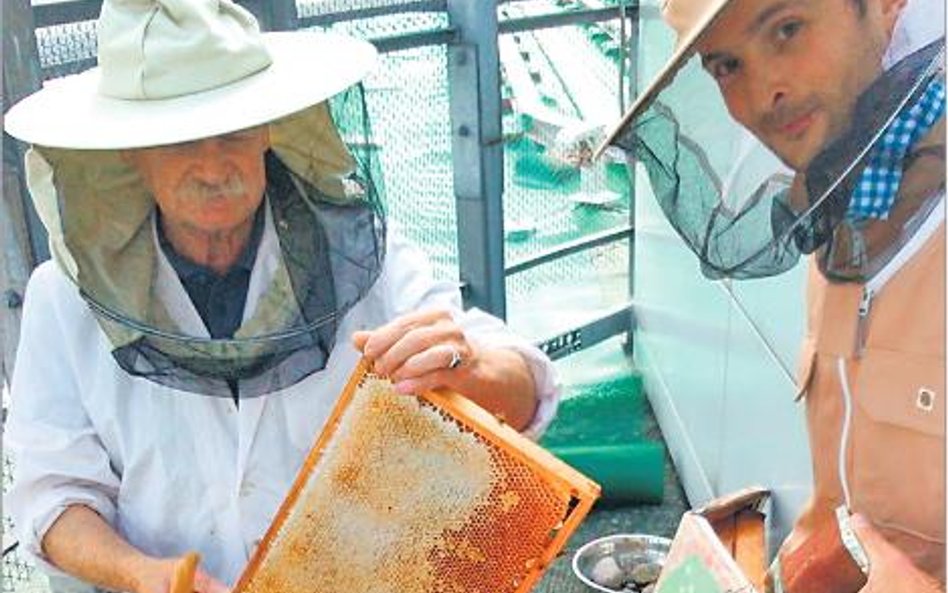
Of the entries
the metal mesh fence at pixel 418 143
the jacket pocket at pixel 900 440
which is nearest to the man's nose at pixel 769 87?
Result: the jacket pocket at pixel 900 440

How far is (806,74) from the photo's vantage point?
0.82 metres

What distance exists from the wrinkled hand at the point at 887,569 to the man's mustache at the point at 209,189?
795 mm

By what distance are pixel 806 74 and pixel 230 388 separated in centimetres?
80

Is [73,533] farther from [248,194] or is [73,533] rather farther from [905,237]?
[905,237]

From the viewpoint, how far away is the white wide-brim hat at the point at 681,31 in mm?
794

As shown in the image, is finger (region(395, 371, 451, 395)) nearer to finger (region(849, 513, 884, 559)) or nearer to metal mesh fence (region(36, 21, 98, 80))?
finger (region(849, 513, 884, 559))

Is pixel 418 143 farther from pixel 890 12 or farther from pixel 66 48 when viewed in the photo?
pixel 890 12

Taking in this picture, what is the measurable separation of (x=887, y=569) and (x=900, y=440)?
0.12m

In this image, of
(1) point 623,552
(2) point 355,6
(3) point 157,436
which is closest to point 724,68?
(3) point 157,436

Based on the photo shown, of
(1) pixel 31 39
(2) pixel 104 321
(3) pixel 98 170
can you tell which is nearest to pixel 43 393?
(2) pixel 104 321

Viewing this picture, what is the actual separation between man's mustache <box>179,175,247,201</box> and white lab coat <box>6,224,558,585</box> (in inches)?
8.8

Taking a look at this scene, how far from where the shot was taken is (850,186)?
0.85 m

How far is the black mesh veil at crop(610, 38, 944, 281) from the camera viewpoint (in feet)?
2.67

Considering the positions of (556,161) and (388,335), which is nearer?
(388,335)
